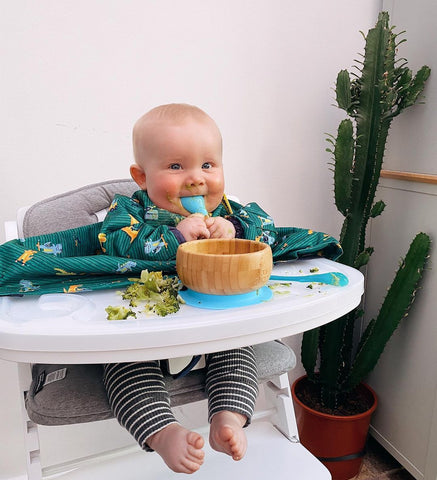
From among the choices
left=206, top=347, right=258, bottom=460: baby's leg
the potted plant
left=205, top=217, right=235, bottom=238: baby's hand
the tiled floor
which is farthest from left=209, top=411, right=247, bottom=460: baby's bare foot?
the tiled floor

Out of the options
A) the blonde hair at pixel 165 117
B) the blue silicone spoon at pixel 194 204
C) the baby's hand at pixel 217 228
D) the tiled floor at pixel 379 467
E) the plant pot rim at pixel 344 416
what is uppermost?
the blonde hair at pixel 165 117

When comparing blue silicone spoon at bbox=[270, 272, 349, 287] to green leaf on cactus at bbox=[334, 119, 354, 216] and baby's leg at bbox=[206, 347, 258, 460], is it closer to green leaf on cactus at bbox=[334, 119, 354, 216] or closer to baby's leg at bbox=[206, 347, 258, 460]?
baby's leg at bbox=[206, 347, 258, 460]

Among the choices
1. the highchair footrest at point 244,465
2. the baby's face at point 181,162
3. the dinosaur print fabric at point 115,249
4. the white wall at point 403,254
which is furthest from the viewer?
the white wall at point 403,254

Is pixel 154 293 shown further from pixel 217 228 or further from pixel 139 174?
pixel 139 174

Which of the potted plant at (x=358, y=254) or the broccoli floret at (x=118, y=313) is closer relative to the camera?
the broccoli floret at (x=118, y=313)

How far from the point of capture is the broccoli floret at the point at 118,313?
64 cm

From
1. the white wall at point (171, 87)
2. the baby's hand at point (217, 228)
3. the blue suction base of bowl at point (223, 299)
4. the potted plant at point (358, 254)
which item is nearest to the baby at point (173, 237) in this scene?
the baby's hand at point (217, 228)

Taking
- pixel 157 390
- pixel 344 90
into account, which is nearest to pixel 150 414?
pixel 157 390

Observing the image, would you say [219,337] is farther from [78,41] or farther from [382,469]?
[382,469]

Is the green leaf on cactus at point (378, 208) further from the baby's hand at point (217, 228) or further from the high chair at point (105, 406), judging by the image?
the baby's hand at point (217, 228)

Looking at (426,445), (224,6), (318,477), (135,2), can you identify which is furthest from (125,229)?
(426,445)

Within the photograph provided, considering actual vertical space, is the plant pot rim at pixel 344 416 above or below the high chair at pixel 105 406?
below

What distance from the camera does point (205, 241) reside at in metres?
0.77

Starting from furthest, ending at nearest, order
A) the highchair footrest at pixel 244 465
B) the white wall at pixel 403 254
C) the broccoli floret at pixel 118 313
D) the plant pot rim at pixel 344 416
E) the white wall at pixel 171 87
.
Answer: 1. the plant pot rim at pixel 344 416
2. the white wall at pixel 403 254
3. the white wall at pixel 171 87
4. the highchair footrest at pixel 244 465
5. the broccoli floret at pixel 118 313
